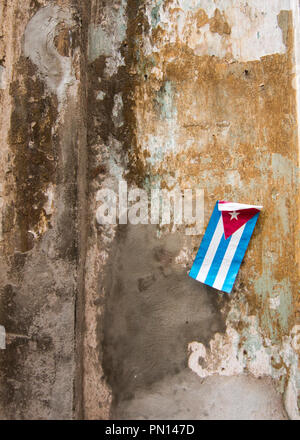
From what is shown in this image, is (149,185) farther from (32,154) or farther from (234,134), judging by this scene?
(32,154)

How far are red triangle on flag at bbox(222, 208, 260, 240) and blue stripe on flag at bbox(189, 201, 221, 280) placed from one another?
5 centimetres

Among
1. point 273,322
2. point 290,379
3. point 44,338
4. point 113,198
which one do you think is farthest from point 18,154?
point 290,379

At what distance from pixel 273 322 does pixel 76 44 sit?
2.30 metres

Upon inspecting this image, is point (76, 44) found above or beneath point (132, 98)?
above

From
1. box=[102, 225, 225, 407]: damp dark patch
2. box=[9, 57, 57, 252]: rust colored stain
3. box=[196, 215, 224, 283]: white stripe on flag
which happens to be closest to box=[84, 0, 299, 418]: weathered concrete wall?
box=[102, 225, 225, 407]: damp dark patch

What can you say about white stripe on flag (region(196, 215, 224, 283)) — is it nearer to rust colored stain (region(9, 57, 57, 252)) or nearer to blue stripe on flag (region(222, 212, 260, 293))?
blue stripe on flag (region(222, 212, 260, 293))

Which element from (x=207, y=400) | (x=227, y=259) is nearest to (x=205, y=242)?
(x=227, y=259)

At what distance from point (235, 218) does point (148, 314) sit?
89cm

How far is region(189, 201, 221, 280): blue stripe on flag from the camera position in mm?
2193

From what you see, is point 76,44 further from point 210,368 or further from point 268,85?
point 210,368

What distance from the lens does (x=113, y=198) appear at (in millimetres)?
2264

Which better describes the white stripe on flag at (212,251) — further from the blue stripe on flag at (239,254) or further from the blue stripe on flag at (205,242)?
the blue stripe on flag at (239,254)

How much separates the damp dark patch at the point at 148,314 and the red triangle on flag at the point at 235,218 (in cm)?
34

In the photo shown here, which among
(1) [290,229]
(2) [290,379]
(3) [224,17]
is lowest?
(2) [290,379]
